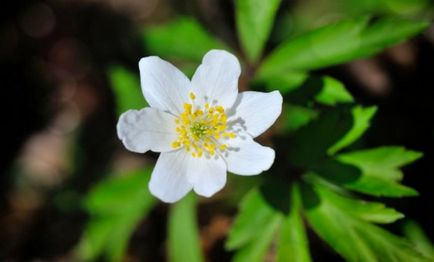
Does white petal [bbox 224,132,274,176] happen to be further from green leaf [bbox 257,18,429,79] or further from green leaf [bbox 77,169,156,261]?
green leaf [bbox 77,169,156,261]

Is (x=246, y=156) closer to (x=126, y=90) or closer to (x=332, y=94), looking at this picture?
(x=332, y=94)

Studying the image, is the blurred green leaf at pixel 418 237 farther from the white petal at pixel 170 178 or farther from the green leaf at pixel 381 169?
the white petal at pixel 170 178

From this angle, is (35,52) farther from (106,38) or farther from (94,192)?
(94,192)

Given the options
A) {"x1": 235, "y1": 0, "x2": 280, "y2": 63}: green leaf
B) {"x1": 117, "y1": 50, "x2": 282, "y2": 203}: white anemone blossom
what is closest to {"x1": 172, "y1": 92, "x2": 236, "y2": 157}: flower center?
{"x1": 117, "y1": 50, "x2": 282, "y2": 203}: white anemone blossom

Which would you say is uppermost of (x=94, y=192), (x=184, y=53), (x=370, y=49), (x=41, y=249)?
(x=184, y=53)

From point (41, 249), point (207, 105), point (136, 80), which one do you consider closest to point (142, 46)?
point (136, 80)

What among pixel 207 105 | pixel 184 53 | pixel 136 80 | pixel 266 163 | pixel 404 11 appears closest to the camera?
pixel 266 163

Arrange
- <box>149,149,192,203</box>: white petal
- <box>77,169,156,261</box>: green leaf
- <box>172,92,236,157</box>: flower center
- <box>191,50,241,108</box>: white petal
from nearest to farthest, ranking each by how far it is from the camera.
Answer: <box>149,149,192,203</box>: white petal, <box>191,50,241,108</box>: white petal, <box>172,92,236,157</box>: flower center, <box>77,169,156,261</box>: green leaf
